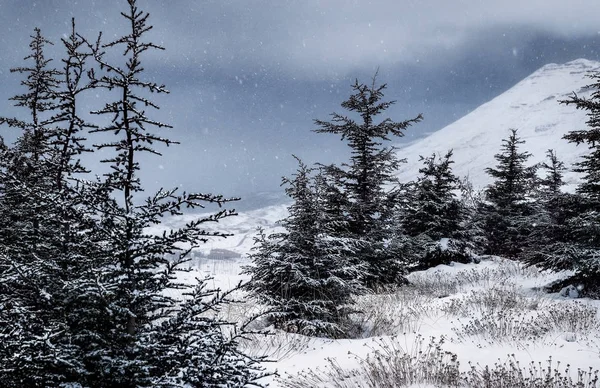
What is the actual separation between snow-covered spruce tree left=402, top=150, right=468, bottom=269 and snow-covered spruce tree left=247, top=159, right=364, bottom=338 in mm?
10105

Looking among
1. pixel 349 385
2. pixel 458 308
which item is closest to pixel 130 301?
pixel 349 385

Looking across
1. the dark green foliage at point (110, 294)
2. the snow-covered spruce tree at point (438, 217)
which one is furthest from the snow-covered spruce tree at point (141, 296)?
the snow-covered spruce tree at point (438, 217)

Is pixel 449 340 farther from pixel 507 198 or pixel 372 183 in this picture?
pixel 507 198

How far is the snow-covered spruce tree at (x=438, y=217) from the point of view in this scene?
17.3 m

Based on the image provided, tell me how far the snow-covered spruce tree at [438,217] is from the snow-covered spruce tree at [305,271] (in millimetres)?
10105

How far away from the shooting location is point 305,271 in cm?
789

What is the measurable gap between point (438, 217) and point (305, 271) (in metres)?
11.2

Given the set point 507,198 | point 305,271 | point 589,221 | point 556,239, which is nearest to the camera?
point 305,271

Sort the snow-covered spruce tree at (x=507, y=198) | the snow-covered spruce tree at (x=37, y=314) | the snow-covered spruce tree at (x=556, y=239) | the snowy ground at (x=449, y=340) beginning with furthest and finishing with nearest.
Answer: the snow-covered spruce tree at (x=507, y=198)
the snow-covered spruce tree at (x=556, y=239)
the snowy ground at (x=449, y=340)
the snow-covered spruce tree at (x=37, y=314)

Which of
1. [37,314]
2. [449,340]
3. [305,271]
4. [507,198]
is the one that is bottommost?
[449,340]

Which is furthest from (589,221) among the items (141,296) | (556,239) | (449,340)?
(141,296)

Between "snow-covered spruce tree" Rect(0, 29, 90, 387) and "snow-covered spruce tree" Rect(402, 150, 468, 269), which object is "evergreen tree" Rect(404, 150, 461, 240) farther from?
"snow-covered spruce tree" Rect(0, 29, 90, 387)

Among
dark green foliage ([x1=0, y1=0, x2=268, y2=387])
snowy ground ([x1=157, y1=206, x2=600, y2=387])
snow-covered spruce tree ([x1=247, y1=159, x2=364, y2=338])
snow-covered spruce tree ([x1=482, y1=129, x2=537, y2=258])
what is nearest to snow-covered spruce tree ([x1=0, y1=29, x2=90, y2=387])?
dark green foliage ([x1=0, y1=0, x2=268, y2=387])

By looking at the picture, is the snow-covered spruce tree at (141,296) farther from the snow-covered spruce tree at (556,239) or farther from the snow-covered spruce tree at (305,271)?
the snow-covered spruce tree at (556,239)
